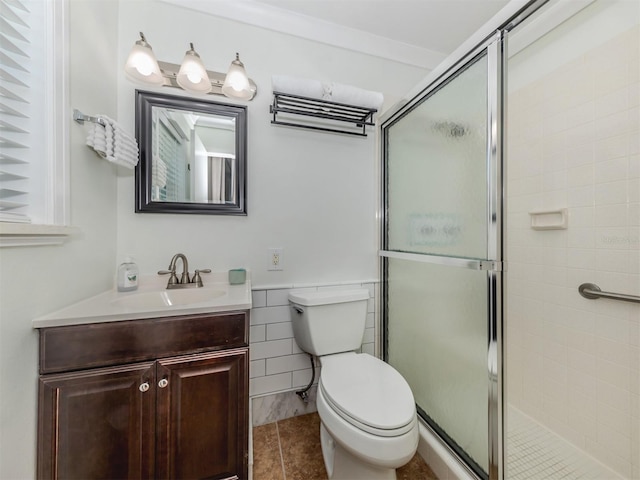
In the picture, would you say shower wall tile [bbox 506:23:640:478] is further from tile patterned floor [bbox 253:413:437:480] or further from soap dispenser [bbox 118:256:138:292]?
soap dispenser [bbox 118:256:138:292]

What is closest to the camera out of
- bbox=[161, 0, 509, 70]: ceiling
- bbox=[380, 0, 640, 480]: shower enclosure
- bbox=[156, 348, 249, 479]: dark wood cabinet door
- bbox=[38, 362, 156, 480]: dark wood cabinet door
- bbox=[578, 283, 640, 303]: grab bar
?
bbox=[38, 362, 156, 480]: dark wood cabinet door

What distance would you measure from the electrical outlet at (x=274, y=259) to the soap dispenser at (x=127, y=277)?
2.11 ft

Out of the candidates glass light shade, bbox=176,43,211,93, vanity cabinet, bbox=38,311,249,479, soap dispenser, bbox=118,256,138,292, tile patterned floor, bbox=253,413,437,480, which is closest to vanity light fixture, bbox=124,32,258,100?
glass light shade, bbox=176,43,211,93

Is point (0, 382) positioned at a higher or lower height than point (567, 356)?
higher

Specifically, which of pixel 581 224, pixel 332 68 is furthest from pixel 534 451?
pixel 332 68

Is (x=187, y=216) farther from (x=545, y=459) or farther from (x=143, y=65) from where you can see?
(x=545, y=459)

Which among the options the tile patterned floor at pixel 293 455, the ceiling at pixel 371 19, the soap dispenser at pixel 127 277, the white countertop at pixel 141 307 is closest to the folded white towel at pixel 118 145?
the soap dispenser at pixel 127 277

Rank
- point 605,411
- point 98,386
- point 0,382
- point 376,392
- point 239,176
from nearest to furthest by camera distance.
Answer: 1. point 0,382
2. point 98,386
3. point 376,392
4. point 605,411
5. point 239,176

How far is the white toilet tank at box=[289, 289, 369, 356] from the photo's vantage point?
4.50 feet

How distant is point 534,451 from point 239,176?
82.7 inches

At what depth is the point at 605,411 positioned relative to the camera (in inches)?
47.8

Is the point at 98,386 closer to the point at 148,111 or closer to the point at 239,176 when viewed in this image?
the point at 239,176

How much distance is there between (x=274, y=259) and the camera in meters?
1.51

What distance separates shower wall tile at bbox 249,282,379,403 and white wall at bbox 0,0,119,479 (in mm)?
758
